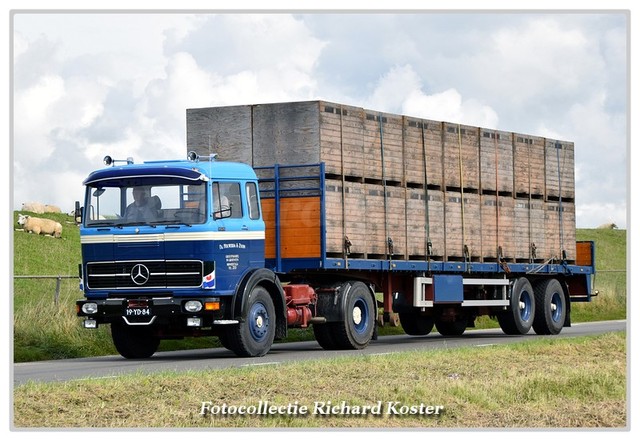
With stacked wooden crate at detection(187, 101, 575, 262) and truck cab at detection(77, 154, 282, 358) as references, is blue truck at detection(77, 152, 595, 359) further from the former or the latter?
stacked wooden crate at detection(187, 101, 575, 262)

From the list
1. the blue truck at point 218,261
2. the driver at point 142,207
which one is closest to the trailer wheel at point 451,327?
the blue truck at point 218,261

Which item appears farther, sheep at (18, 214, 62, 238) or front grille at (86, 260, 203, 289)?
sheep at (18, 214, 62, 238)

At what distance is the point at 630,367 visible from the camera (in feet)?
44.5

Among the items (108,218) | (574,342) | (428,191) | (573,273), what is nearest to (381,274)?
(428,191)

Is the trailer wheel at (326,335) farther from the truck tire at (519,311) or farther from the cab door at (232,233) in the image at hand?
the truck tire at (519,311)

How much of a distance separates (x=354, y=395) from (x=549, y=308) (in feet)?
55.1

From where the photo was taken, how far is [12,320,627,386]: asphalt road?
1892cm

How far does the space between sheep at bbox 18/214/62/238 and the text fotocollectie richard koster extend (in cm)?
3753

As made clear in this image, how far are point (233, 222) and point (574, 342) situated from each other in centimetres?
714

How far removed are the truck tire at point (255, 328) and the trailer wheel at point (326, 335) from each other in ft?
6.38

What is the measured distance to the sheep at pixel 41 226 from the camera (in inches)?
1972

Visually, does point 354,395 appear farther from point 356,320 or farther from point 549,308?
point 549,308

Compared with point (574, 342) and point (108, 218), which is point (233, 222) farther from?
point (574, 342)

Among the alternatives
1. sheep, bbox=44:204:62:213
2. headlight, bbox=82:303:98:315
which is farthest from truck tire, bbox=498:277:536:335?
sheep, bbox=44:204:62:213
